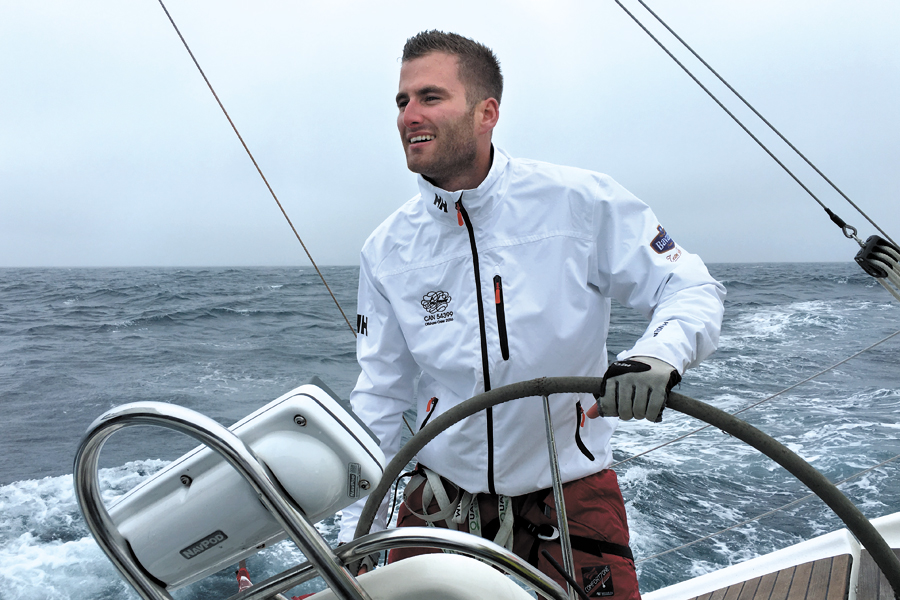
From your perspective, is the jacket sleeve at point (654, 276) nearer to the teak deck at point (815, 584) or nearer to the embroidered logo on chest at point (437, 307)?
the embroidered logo on chest at point (437, 307)

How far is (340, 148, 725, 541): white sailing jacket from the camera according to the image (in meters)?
1.14

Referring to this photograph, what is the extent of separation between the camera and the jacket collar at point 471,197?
3.91 ft

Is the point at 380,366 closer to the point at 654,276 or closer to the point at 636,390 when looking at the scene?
the point at 654,276

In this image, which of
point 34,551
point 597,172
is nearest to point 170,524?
point 597,172

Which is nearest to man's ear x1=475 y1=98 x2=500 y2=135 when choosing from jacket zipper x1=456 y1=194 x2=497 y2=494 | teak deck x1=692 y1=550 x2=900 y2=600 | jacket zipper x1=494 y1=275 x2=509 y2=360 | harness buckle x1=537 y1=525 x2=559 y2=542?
jacket zipper x1=456 y1=194 x2=497 y2=494

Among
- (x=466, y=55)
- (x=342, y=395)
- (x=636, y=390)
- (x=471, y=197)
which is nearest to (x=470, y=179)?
(x=471, y=197)

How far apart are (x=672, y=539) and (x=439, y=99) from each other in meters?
2.50

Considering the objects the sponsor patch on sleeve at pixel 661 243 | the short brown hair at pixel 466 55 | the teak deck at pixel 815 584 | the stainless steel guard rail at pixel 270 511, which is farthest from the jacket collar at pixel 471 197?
the teak deck at pixel 815 584

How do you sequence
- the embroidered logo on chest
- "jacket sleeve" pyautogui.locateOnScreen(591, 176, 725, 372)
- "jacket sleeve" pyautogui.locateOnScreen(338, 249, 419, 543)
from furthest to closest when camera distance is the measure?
"jacket sleeve" pyautogui.locateOnScreen(338, 249, 419, 543) → the embroidered logo on chest → "jacket sleeve" pyautogui.locateOnScreen(591, 176, 725, 372)

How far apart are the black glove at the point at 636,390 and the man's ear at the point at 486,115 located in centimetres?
61

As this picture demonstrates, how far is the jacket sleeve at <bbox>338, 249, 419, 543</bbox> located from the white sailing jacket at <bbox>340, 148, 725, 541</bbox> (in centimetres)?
8

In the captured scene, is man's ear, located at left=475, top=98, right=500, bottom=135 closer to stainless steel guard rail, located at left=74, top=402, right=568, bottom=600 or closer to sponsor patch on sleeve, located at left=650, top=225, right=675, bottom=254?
sponsor patch on sleeve, located at left=650, top=225, right=675, bottom=254

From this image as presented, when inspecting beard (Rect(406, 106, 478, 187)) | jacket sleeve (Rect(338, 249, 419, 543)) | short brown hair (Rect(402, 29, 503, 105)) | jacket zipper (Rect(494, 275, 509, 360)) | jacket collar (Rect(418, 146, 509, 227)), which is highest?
short brown hair (Rect(402, 29, 503, 105))

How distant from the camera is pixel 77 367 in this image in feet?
21.8
